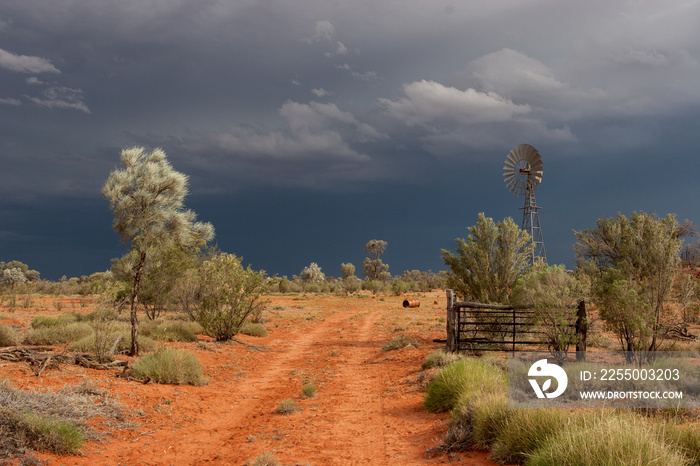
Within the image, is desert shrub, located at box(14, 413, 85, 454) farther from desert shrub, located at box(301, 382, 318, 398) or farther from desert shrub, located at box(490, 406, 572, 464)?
desert shrub, located at box(490, 406, 572, 464)

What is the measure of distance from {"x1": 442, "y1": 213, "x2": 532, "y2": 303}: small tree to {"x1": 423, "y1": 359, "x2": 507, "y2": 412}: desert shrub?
925 centimetres

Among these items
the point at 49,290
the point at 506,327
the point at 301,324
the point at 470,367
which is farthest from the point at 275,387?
the point at 49,290

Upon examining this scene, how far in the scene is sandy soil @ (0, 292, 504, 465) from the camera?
22.3ft

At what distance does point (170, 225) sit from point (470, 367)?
1013cm

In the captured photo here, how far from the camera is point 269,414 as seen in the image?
923cm

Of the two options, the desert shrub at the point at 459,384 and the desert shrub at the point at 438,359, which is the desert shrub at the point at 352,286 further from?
the desert shrub at the point at 459,384

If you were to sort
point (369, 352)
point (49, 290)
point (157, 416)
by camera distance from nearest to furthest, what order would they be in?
1. point (157, 416)
2. point (369, 352)
3. point (49, 290)

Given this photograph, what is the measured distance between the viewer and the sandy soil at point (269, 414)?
681 centimetres

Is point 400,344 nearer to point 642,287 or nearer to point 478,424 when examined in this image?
point 642,287

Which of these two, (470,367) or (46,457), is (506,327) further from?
(46,457)

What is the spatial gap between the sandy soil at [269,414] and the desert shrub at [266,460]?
22cm

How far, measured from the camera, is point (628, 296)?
448 inches

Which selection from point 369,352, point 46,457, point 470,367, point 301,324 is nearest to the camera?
point 46,457

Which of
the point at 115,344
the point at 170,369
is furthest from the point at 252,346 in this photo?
the point at 170,369
